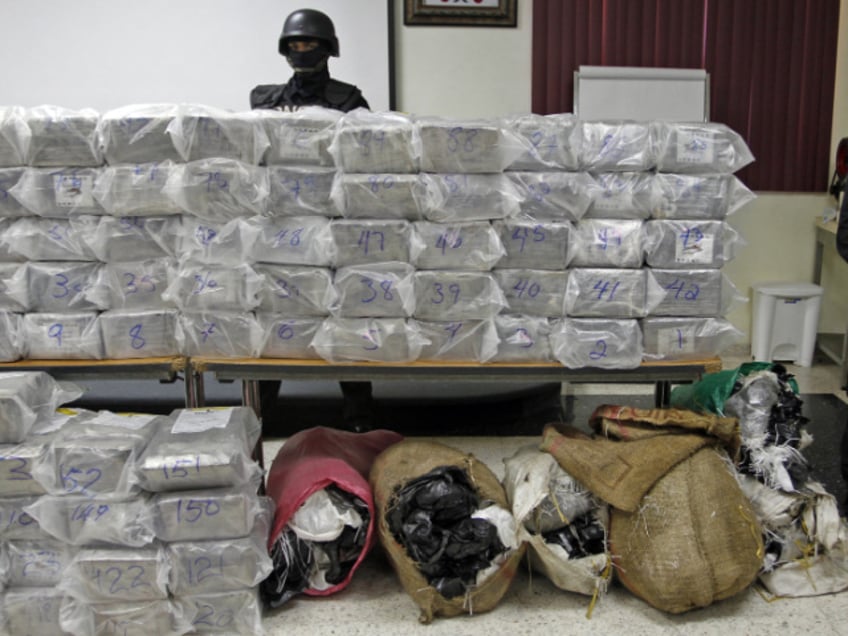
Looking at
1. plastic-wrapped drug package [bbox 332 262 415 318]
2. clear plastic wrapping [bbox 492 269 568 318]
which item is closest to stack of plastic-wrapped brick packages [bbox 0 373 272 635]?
plastic-wrapped drug package [bbox 332 262 415 318]

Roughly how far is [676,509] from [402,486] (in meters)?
0.75

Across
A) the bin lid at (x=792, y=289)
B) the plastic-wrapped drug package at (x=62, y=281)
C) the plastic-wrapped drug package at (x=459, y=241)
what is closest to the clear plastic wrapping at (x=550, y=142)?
the plastic-wrapped drug package at (x=459, y=241)

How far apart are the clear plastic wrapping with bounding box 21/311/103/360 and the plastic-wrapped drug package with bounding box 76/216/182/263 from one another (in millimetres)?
215

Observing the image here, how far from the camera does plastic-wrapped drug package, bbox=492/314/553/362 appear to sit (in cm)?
240

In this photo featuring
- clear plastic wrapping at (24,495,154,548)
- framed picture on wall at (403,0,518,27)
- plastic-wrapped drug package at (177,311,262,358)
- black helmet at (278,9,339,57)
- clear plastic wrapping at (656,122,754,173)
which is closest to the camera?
clear plastic wrapping at (24,495,154,548)

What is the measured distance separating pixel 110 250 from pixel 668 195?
1708 mm

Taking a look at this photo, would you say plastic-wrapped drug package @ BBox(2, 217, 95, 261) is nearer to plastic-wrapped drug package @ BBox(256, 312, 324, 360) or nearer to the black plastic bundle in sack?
plastic-wrapped drug package @ BBox(256, 312, 324, 360)

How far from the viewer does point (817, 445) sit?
125 inches

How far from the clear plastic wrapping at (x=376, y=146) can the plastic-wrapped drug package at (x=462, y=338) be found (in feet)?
1.62

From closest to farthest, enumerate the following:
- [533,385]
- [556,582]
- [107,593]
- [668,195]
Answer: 1. [107,593]
2. [556,582]
3. [668,195]
4. [533,385]

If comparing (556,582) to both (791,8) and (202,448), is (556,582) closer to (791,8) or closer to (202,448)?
(202,448)

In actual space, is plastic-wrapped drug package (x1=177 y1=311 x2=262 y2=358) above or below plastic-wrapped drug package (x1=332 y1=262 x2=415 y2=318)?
below

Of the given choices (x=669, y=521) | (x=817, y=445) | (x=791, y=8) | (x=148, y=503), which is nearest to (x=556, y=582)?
(x=669, y=521)

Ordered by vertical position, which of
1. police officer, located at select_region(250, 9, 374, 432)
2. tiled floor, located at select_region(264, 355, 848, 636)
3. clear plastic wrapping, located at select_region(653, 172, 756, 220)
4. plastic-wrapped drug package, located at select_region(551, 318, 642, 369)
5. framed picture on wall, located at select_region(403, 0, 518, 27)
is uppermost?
framed picture on wall, located at select_region(403, 0, 518, 27)
